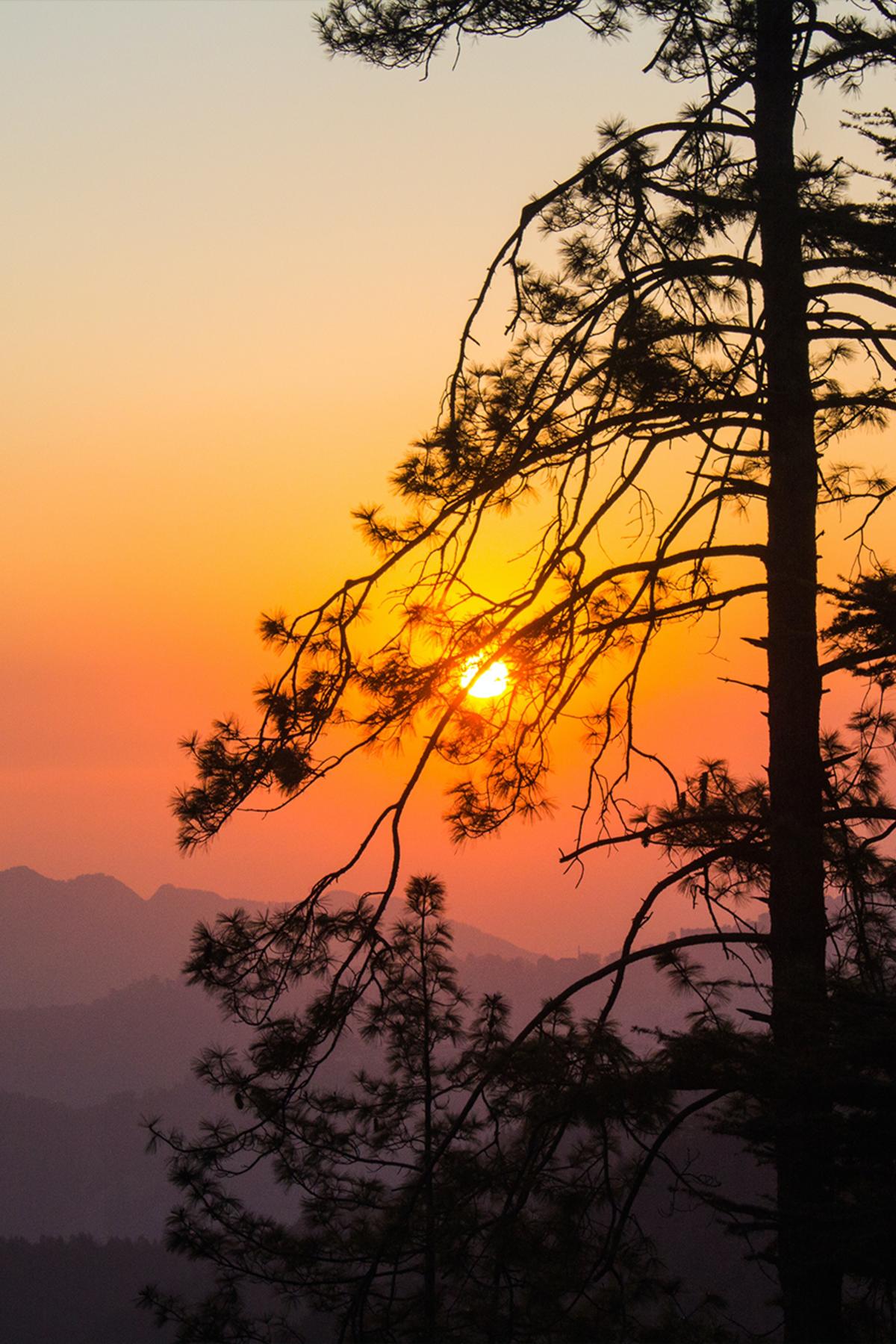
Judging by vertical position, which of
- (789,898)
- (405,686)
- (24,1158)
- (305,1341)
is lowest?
(24,1158)

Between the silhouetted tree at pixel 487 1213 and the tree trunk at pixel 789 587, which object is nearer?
the silhouetted tree at pixel 487 1213

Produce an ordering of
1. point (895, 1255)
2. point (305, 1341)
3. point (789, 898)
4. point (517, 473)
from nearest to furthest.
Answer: point (895, 1255) < point (789, 898) < point (517, 473) < point (305, 1341)

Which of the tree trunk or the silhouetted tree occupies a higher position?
the tree trunk

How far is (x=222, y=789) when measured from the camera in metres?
5.59

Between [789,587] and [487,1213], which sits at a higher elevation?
[789,587]

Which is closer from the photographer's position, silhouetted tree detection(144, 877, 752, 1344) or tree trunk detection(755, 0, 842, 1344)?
silhouetted tree detection(144, 877, 752, 1344)

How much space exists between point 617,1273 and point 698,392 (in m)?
4.11

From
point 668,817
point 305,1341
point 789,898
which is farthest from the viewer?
point 305,1341

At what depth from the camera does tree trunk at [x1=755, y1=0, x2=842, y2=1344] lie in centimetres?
506

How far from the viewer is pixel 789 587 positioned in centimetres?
562

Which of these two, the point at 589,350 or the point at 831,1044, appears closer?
the point at 831,1044

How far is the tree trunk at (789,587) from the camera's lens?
506cm

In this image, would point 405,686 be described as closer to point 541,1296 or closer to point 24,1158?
point 541,1296

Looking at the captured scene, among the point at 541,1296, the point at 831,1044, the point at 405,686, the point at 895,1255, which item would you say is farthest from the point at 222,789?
the point at 895,1255
